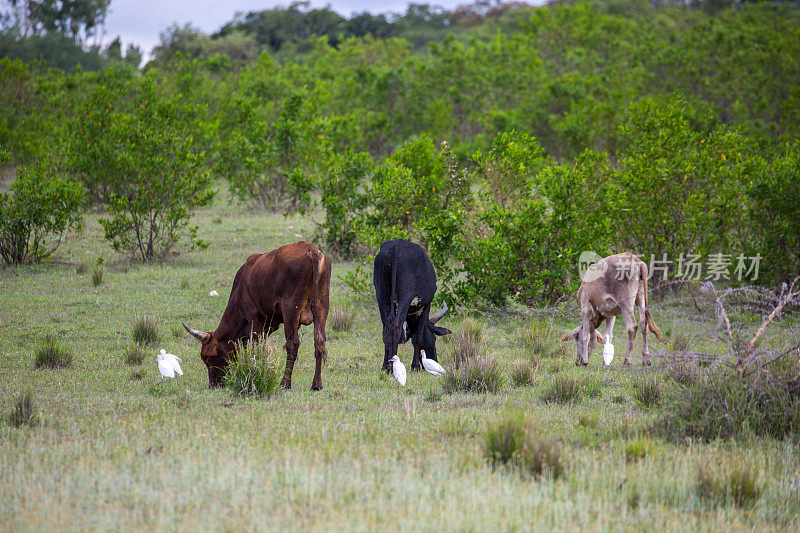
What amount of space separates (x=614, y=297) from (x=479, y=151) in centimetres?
493

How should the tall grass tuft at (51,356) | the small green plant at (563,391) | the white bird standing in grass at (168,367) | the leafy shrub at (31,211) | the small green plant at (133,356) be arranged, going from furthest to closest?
the leafy shrub at (31,211) → the small green plant at (133,356) → the tall grass tuft at (51,356) → the white bird standing in grass at (168,367) → the small green plant at (563,391)

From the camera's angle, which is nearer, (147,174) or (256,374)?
(256,374)

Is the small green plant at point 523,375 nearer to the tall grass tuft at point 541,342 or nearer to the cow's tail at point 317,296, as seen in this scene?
the tall grass tuft at point 541,342

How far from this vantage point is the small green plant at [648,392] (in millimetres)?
7841

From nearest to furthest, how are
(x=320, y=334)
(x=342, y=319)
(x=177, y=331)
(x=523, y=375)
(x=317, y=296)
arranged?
(x=320, y=334) < (x=317, y=296) < (x=523, y=375) < (x=177, y=331) < (x=342, y=319)

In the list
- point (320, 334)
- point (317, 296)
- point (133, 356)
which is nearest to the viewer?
point (320, 334)

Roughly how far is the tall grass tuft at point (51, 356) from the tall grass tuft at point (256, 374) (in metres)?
2.58

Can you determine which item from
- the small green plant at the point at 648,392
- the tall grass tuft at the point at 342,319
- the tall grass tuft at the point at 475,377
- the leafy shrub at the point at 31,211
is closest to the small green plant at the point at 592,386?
the small green plant at the point at 648,392

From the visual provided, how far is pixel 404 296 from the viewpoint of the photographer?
927 cm

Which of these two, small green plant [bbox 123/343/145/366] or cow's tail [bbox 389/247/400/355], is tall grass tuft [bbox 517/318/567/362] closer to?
cow's tail [bbox 389/247/400/355]

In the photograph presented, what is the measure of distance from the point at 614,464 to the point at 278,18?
75191 mm

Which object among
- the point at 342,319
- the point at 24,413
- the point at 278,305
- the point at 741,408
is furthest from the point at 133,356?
the point at 741,408

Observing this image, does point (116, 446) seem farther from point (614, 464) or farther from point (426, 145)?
point (426, 145)

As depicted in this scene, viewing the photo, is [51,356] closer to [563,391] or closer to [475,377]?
[475,377]
